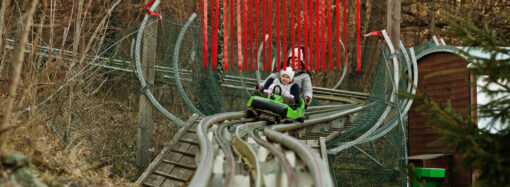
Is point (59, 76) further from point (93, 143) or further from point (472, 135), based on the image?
point (472, 135)

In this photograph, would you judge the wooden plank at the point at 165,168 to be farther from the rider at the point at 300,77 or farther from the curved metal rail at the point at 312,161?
the rider at the point at 300,77

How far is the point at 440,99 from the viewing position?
9.31 metres

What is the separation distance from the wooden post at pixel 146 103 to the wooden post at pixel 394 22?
4.42 metres

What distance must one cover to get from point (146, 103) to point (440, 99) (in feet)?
16.7

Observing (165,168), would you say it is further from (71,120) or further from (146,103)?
(71,120)

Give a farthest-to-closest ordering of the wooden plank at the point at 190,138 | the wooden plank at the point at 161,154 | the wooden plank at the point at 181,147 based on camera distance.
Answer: the wooden plank at the point at 190,138
the wooden plank at the point at 181,147
the wooden plank at the point at 161,154

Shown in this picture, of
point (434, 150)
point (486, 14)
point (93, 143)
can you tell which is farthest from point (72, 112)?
point (486, 14)

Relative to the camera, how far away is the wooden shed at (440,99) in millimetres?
8391

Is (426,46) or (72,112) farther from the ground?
(426,46)

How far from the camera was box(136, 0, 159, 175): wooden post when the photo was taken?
25.4 feet

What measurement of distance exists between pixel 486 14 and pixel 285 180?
1321cm

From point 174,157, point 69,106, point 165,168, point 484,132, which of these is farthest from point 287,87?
point 484,132

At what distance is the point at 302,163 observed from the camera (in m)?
4.94

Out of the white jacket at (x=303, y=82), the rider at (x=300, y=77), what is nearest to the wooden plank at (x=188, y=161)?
the rider at (x=300, y=77)
